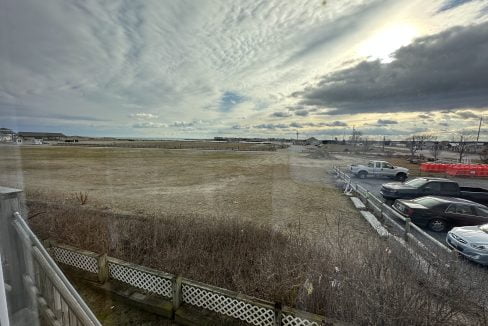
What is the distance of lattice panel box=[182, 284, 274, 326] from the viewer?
7.63 ft

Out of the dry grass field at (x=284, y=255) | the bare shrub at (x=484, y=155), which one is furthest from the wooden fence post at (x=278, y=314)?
the bare shrub at (x=484, y=155)

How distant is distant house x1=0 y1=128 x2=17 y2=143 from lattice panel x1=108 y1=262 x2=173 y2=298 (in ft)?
6.96

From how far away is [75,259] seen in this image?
316 cm

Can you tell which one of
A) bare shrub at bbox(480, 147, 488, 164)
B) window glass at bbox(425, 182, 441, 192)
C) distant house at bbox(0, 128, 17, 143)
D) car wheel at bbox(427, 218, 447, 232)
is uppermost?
distant house at bbox(0, 128, 17, 143)

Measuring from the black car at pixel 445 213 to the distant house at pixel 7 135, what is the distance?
21.9 feet

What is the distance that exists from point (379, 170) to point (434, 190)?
4865 mm

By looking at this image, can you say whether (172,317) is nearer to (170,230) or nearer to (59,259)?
(170,230)

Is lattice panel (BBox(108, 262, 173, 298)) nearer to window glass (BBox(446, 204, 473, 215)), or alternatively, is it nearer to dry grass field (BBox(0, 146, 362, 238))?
dry grass field (BBox(0, 146, 362, 238))

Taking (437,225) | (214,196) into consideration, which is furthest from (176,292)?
(214,196)

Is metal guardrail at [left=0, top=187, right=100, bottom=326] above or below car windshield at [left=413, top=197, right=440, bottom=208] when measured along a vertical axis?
above

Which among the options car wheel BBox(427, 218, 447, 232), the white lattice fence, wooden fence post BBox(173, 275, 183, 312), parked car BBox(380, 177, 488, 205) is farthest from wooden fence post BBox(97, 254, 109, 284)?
parked car BBox(380, 177, 488, 205)

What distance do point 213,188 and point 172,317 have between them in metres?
7.50

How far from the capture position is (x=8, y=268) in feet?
3.76

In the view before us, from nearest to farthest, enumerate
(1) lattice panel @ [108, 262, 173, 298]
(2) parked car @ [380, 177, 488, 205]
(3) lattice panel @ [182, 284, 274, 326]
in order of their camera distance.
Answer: (3) lattice panel @ [182, 284, 274, 326] < (1) lattice panel @ [108, 262, 173, 298] < (2) parked car @ [380, 177, 488, 205]
